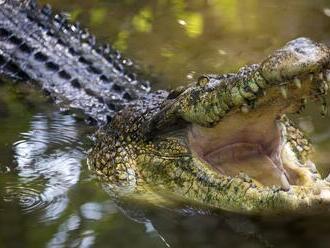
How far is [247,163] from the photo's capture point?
3691 mm

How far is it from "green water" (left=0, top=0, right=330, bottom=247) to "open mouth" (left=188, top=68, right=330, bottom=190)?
225mm

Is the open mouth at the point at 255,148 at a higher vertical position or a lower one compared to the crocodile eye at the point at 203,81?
lower

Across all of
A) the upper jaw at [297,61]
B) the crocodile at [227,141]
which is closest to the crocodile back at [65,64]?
the crocodile at [227,141]

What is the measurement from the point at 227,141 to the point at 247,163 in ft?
0.51

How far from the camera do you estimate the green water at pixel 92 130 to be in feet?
11.5

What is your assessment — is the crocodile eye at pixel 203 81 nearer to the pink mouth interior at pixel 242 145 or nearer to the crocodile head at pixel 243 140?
the crocodile head at pixel 243 140

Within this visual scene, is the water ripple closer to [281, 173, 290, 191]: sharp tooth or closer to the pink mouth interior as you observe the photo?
the pink mouth interior

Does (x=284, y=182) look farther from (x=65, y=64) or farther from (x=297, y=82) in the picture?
(x=65, y=64)

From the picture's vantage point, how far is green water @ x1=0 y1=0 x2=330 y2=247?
351 cm

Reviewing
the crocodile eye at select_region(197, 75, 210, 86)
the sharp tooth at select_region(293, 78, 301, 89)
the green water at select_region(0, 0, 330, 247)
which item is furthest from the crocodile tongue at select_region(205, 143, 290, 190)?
the sharp tooth at select_region(293, 78, 301, 89)

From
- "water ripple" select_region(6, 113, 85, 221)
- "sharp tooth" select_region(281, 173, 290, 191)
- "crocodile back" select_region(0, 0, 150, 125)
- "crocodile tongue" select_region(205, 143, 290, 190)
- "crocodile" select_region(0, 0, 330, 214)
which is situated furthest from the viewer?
"crocodile back" select_region(0, 0, 150, 125)

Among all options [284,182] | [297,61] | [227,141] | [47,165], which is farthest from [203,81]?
[47,165]

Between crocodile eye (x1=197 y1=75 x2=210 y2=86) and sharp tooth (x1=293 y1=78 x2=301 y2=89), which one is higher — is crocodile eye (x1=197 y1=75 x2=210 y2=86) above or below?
below

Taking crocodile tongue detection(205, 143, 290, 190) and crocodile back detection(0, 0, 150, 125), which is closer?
crocodile tongue detection(205, 143, 290, 190)
